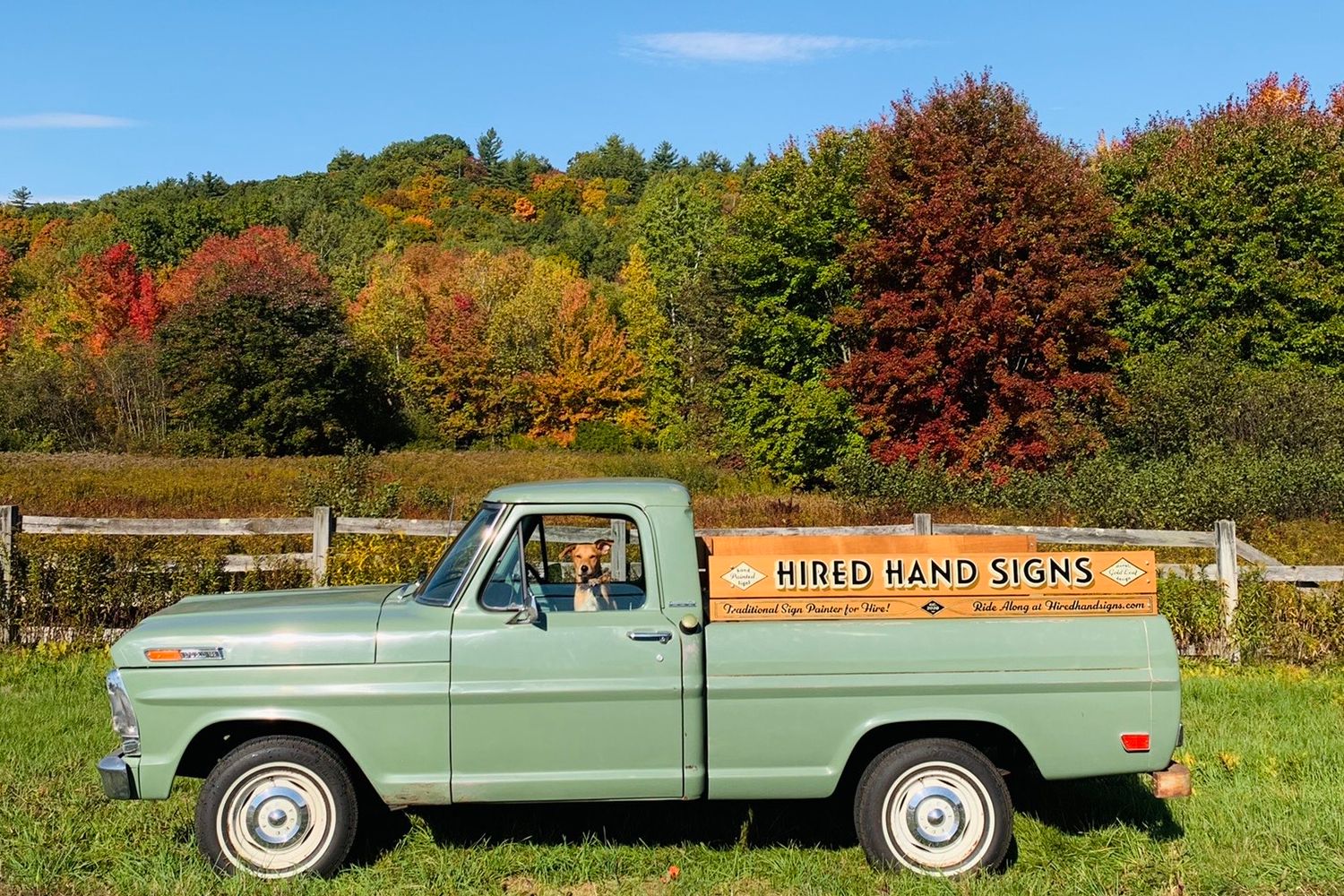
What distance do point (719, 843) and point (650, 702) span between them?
1262 mm

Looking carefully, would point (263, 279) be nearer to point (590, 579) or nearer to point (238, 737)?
point (238, 737)

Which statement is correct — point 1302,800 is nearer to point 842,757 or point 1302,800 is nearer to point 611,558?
point 842,757

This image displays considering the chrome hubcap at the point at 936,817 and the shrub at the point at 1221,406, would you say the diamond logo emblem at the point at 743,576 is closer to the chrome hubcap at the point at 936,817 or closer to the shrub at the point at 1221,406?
the chrome hubcap at the point at 936,817

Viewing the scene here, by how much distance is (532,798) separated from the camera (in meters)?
5.36

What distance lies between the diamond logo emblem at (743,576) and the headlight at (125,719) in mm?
3012

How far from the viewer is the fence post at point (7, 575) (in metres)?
11.7

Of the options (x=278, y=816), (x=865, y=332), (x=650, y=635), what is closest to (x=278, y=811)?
(x=278, y=816)

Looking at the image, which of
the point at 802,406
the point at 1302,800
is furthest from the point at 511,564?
the point at 802,406

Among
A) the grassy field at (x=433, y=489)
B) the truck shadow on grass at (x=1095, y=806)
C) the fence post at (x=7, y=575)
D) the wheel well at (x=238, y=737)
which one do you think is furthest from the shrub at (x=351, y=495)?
the truck shadow on grass at (x=1095, y=806)

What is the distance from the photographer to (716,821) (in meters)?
6.46

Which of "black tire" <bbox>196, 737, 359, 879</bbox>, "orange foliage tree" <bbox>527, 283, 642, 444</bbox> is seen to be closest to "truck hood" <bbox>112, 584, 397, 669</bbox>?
"black tire" <bbox>196, 737, 359, 879</bbox>

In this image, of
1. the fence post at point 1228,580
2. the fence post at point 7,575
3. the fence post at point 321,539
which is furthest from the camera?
the fence post at point 321,539

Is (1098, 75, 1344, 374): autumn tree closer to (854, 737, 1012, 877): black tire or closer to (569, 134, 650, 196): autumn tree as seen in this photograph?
(854, 737, 1012, 877): black tire

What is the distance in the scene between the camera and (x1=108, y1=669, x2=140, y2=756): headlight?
17.7ft
